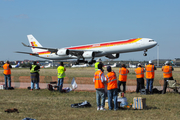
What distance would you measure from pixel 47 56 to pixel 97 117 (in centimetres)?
4112

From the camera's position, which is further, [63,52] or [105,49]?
[63,52]

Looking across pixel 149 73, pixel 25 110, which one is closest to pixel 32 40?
pixel 149 73

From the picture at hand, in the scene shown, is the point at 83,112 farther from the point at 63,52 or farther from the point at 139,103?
the point at 63,52

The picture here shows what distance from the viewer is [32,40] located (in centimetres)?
5259

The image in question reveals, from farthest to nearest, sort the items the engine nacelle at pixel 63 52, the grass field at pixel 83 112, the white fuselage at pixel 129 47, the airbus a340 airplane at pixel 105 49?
the engine nacelle at pixel 63 52, the airbus a340 airplane at pixel 105 49, the white fuselage at pixel 129 47, the grass field at pixel 83 112

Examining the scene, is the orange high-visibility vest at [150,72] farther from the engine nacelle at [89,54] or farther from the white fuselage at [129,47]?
the engine nacelle at [89,54]

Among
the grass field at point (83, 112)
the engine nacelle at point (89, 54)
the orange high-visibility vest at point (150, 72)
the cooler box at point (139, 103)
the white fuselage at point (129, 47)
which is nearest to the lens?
the grass field at point (83, 112)

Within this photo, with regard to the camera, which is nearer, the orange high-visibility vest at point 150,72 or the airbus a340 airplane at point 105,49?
the orange high-visibility vest at point 150,72

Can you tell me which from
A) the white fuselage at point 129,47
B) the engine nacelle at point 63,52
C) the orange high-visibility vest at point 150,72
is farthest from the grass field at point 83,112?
the engine nacelle at point 63,52

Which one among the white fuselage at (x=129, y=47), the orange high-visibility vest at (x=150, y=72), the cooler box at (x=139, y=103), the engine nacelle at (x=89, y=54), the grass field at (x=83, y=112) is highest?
the white fuselage at (x=129, y=47)

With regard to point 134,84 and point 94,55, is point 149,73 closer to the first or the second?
point 134,84

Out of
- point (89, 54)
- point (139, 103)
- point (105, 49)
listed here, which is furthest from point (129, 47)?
point (139, 103)

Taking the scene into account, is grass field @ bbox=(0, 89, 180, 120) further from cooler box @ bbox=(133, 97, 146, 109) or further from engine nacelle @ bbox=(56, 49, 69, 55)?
engine nacelle @ bbox=(56, 49, 69, 55)

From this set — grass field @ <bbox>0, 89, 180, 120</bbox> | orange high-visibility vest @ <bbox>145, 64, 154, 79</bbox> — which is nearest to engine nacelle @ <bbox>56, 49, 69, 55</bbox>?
orange high-visibility vest @ <bbox>145, 64, 154, 79</bbox>
